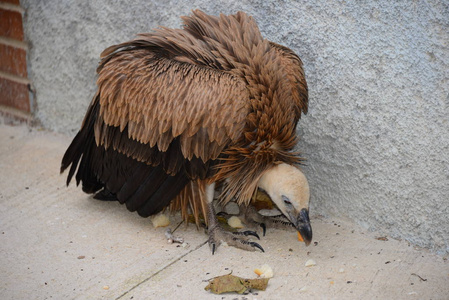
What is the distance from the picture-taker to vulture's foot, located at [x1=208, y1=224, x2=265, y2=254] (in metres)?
3.79

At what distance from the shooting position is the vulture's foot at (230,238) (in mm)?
3793

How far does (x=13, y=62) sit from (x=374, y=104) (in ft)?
11.4

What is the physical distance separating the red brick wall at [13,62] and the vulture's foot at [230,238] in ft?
8.53

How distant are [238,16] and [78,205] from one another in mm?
1842

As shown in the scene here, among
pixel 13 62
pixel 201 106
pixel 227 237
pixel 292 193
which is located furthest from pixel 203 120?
pixel 13 62

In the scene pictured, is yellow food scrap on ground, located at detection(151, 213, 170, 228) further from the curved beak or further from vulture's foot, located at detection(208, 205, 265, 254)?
the curved beak

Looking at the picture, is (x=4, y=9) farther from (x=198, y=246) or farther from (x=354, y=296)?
(x=354, y=296)

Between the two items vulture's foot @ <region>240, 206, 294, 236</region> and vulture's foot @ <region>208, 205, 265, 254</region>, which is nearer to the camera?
vulture's foot @ <region>208, 205, 265, 254</region>

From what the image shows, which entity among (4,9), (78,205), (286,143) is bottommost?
(78,205)

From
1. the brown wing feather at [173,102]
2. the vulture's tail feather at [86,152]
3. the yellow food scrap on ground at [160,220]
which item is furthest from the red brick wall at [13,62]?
the yellow food scrap on ground at [160,220]

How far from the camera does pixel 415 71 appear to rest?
345 centimetres

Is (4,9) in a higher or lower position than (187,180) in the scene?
higher

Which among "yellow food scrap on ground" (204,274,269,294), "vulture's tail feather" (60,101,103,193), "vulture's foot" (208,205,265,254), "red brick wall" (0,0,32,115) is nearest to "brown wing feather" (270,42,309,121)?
"vulture's foot" (208,205,265,254)

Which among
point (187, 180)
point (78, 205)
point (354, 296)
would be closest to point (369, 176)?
point (354, 296)
